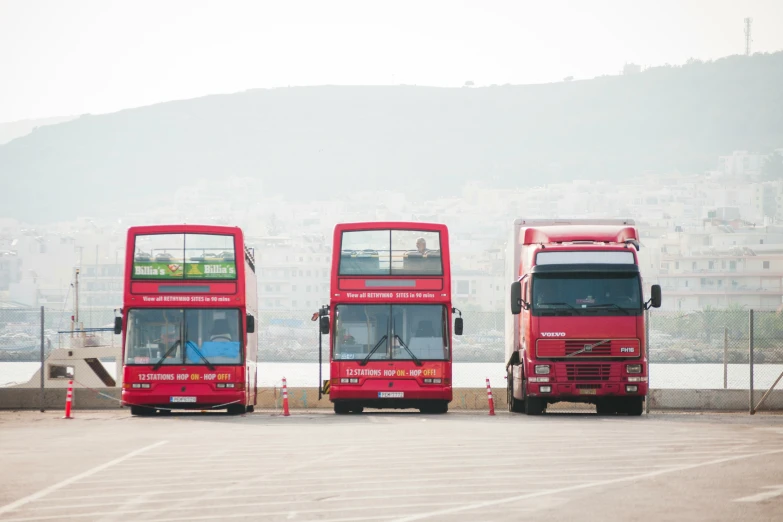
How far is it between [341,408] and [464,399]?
15.8ft

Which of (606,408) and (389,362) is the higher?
(389,362)

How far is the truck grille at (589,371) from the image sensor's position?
27.6 m

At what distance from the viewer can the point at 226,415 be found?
30438 mm

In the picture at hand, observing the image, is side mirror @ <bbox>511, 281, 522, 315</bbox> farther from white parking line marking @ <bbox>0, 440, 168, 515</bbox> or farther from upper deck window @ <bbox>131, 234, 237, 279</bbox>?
white parking line marking @ <bbox>0, 440, 168, 515</bbox>

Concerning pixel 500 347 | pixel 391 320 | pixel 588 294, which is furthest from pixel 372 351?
pixel 500 347

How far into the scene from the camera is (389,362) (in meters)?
29.8

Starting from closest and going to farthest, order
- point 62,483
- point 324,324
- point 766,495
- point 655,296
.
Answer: point 766,495
point 62,483
point 655,296
point 324,324

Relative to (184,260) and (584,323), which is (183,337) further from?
(584,323)

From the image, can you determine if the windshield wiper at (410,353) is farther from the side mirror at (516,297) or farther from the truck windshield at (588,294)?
the truck windshield at (588,294)

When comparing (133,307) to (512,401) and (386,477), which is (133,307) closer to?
(512,401)

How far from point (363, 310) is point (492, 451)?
1236cm

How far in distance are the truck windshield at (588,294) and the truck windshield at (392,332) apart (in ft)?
9.84

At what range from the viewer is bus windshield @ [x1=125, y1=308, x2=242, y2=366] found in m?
29.7

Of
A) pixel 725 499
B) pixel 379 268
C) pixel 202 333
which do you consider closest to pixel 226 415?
pixel 202 333
